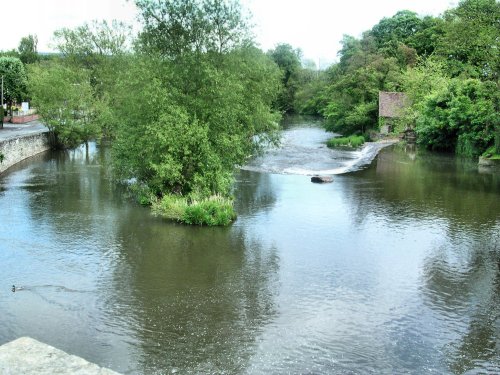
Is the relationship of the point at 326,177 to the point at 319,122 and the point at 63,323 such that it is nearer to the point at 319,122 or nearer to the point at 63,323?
the point at 63,323

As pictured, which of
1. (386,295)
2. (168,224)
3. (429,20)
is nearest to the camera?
(386,295)

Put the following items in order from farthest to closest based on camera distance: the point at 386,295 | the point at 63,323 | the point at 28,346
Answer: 1. the point at 386,295
2. the point at 63,323
3. the point at 28,346

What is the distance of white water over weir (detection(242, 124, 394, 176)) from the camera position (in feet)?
164

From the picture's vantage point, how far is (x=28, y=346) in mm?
10328

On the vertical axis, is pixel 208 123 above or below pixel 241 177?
above

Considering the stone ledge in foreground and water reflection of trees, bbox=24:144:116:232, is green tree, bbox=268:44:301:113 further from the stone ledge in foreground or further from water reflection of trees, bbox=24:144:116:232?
the stone ledge in foreground

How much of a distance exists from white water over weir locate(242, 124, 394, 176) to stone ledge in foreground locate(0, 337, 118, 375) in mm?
37639

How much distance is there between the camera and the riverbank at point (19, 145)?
47594 millimetres

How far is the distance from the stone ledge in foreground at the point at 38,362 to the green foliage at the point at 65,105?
5324cm

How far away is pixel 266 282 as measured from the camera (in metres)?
21.8

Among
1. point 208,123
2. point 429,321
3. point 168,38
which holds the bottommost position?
point 429,321

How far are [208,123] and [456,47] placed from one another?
24671mm

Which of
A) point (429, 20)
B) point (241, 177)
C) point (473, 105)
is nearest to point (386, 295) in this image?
point (241, 177)

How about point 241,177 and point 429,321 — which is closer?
point 429,321
